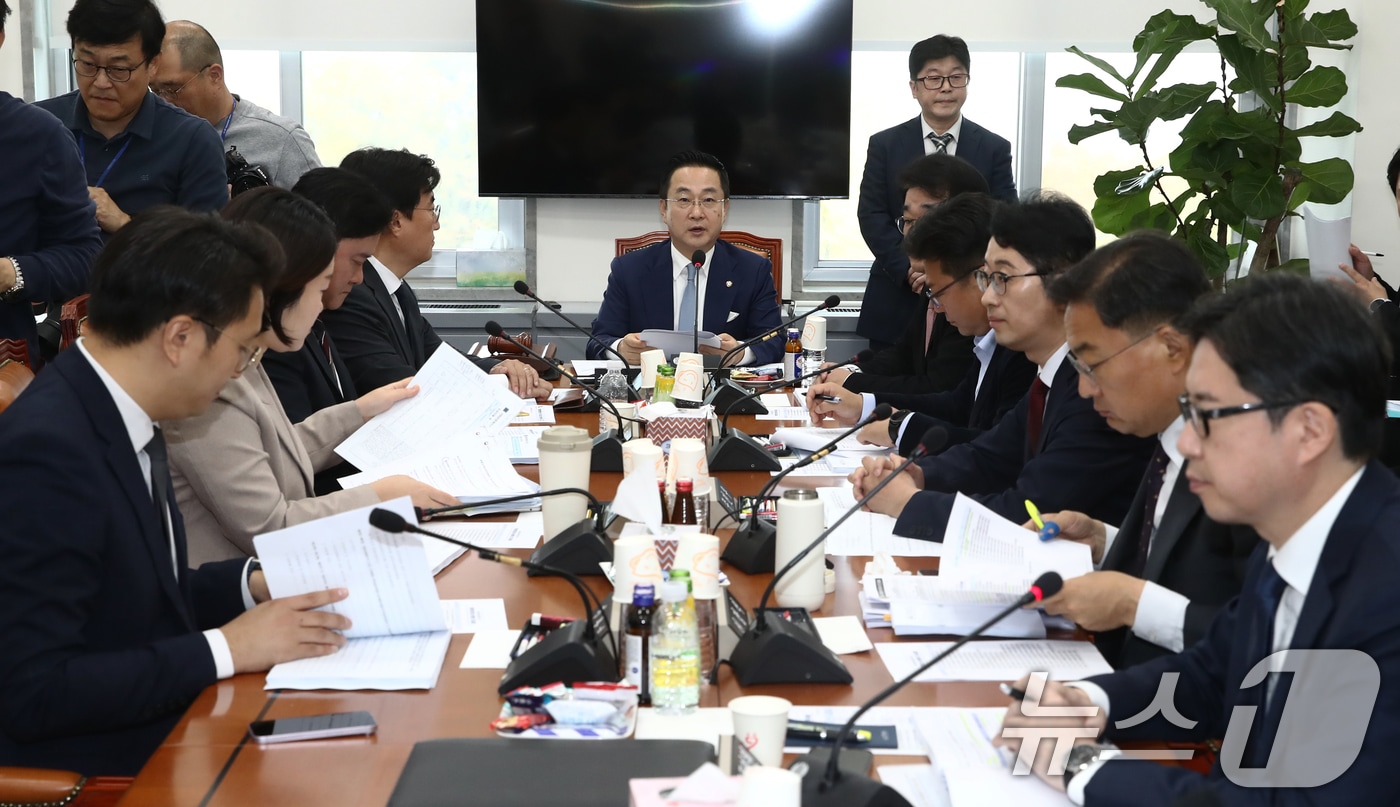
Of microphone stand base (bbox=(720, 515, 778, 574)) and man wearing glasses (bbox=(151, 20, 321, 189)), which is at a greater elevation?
man wearing glasses (bbox=(151, 20, 321, 189))

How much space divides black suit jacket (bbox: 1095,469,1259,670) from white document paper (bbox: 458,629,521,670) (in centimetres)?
85

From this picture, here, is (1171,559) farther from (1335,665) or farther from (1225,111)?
(1225,111)

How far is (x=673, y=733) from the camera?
4.79 ft

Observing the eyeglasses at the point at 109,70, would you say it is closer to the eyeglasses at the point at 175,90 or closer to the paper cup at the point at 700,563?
the eyeglasses at the point at 175,90

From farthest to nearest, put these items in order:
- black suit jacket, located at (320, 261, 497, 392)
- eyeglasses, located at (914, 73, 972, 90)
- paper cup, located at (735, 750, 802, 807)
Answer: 1. eyeglasses, located at (914, 73, 972, 90)
2. black suit jacket, located at (320, 261, 497, 392)
3. paper cup, located at (735, 750, 802, 807)

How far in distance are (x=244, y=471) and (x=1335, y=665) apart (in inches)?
64.7

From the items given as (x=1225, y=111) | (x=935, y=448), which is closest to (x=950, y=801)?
(x=935, y=448)


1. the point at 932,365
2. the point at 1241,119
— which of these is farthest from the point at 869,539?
the point at 1241,119

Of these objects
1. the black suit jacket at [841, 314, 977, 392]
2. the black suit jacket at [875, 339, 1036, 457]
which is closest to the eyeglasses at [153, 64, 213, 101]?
the black suit jacket at [841, 314, 977, 392]

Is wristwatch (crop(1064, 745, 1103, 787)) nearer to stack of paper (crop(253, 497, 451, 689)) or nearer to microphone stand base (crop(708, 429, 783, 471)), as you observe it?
stack of paper (crop(253, 497, 451, 689))

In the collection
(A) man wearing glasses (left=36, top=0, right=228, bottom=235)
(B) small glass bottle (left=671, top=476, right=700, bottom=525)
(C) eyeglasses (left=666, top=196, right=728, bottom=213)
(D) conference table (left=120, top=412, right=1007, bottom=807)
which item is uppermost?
(A) man wearing glasses (left=36, top=0, right=228, bottom=235)

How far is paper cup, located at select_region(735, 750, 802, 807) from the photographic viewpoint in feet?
3.36

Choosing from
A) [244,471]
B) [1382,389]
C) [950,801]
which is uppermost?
[1382,389]

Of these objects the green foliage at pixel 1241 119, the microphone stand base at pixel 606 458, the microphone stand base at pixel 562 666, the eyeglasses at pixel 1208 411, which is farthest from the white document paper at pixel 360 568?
the green foliage at pixel 1241 119
